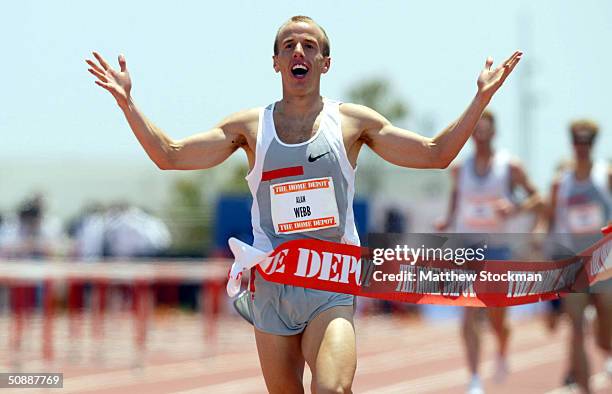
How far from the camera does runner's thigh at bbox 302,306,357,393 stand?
19.8 feet

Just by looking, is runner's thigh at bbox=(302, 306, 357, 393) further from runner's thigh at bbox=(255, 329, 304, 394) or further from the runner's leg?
the runner's leg

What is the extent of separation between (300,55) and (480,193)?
5.55m

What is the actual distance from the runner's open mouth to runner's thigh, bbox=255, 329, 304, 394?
124cm

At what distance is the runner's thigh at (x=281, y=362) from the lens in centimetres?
636

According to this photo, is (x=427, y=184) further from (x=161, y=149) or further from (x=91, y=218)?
(x=161, y=149)

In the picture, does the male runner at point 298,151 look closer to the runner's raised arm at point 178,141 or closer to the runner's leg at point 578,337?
the runner's raised arm at point 178,141

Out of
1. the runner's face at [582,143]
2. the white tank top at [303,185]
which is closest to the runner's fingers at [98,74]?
the white tank top at [303,185]

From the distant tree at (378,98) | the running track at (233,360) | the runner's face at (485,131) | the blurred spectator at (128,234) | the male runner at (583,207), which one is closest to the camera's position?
the male runner at (583,207)

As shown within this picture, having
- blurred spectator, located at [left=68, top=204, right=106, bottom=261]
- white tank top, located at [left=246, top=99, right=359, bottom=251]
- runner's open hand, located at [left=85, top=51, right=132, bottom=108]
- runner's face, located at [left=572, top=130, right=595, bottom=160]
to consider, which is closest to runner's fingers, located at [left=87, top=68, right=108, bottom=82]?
runner's open hand, located at [left=85, top=51, right=132, bottom=108]

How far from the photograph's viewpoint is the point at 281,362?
20.8ft

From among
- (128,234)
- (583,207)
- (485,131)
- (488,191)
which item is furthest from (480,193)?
(128,234)

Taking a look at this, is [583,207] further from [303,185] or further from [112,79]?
[112,79]

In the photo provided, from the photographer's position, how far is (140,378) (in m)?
13.2

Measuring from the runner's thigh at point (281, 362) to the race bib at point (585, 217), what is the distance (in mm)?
4893
